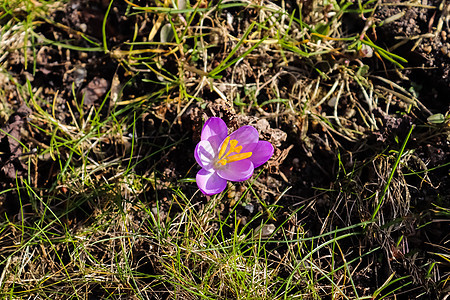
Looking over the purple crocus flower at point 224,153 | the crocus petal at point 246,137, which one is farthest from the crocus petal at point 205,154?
the crocus petal at point 246,137

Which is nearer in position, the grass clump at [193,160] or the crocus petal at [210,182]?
the crocus petal at [210,182]

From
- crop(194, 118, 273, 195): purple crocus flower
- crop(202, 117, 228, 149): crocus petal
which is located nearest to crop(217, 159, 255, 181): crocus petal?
crop(194, 118, 273, 195): purple crocus flower

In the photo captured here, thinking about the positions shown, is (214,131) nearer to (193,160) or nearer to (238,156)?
(238,156)

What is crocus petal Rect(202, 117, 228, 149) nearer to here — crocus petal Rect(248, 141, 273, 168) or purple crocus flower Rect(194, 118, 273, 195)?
purple crocus flower Rect(194, 118, 273, 195)

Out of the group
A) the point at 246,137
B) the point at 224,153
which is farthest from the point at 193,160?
the point at 246,137

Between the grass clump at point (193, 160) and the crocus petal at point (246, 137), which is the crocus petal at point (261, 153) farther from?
the grass clump at point (193, 160)
